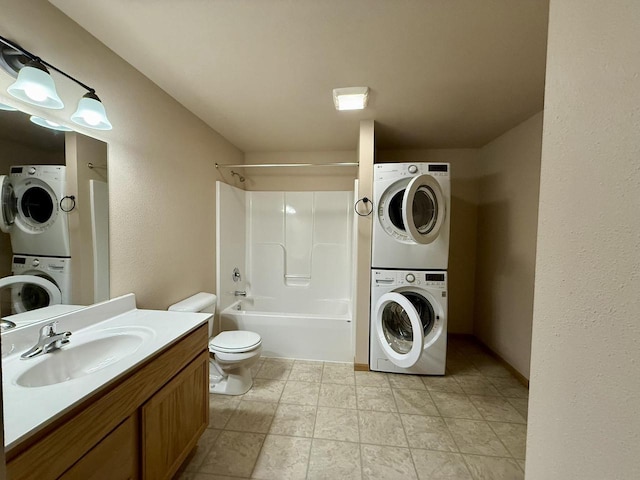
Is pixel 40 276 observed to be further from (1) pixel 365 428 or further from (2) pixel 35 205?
(1) pixel 365 428

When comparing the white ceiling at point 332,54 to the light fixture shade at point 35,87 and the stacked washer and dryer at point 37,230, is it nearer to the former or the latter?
the light fixture shade at point 35,87

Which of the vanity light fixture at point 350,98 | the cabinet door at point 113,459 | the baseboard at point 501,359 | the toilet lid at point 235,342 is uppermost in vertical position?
the vanity light fixture at point 350,98

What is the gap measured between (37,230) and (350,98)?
6.62 ft

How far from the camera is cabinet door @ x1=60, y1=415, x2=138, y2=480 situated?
77 cm

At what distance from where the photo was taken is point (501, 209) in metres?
2.60

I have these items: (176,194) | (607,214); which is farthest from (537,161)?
(176,194)

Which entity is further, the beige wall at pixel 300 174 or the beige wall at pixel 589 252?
the beige wall at pixel 300 174

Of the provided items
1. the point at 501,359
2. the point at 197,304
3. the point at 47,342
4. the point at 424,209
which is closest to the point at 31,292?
the point at 47,342

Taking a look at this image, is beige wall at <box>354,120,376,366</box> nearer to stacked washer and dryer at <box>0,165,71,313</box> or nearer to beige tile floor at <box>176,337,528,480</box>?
beige tile floor at <box>176,337,528,480</box>

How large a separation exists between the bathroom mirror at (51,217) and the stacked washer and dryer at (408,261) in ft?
6.46

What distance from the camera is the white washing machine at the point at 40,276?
1.09 metres

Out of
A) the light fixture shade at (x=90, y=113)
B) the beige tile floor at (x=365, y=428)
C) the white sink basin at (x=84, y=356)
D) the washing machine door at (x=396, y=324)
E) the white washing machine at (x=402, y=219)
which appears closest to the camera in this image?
the white sink basin at (x=84, y=356)

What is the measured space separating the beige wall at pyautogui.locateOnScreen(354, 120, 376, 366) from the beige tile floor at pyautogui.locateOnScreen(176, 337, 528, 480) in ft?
1.05

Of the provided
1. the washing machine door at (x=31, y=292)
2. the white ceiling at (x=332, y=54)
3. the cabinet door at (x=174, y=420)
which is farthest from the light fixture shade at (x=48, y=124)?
the cabinet door at (x=174, y=420)
